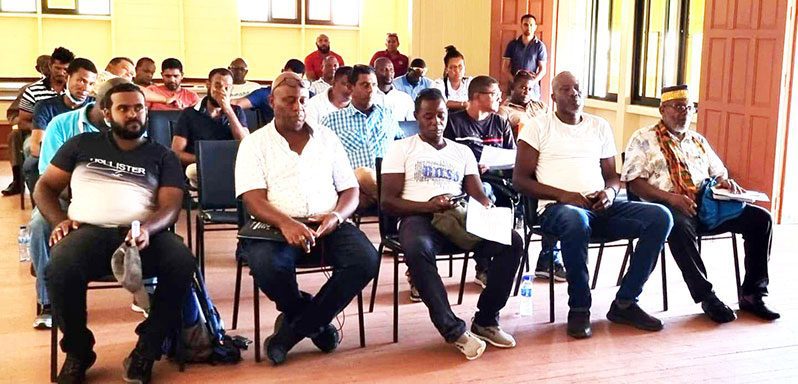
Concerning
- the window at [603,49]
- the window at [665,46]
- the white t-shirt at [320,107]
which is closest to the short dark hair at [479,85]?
the white t-shirt at [320,107]

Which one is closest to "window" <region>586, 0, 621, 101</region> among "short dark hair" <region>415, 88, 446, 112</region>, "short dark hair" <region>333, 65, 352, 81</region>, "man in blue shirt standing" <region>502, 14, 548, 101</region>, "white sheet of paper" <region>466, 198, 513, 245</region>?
"man in blue shirt standing" <region>502, 14, 548, 101</region>

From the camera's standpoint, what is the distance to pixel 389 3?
11000 millimetres

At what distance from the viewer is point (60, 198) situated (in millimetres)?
3320

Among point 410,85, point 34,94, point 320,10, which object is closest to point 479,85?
point 410,85

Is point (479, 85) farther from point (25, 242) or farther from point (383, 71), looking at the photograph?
point (25, 242)

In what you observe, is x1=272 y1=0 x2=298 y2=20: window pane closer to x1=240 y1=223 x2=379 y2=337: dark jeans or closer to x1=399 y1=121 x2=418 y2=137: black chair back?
x1=399 y1=121 x2=418 y2=137: black chair back

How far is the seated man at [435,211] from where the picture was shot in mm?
3227

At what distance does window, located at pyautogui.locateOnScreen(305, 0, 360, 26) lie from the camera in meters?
10.8

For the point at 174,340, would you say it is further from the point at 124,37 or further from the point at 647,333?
the point at 124,37

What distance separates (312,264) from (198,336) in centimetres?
51

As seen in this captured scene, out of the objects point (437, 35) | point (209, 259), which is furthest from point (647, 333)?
point (437, 35)

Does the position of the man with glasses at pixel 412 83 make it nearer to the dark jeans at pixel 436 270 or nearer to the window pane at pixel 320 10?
the dark jeans at pixel 436 270

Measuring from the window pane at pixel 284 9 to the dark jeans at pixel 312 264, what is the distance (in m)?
7.95

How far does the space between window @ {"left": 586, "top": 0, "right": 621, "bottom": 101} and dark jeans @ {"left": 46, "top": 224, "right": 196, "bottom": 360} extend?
6506 mm
